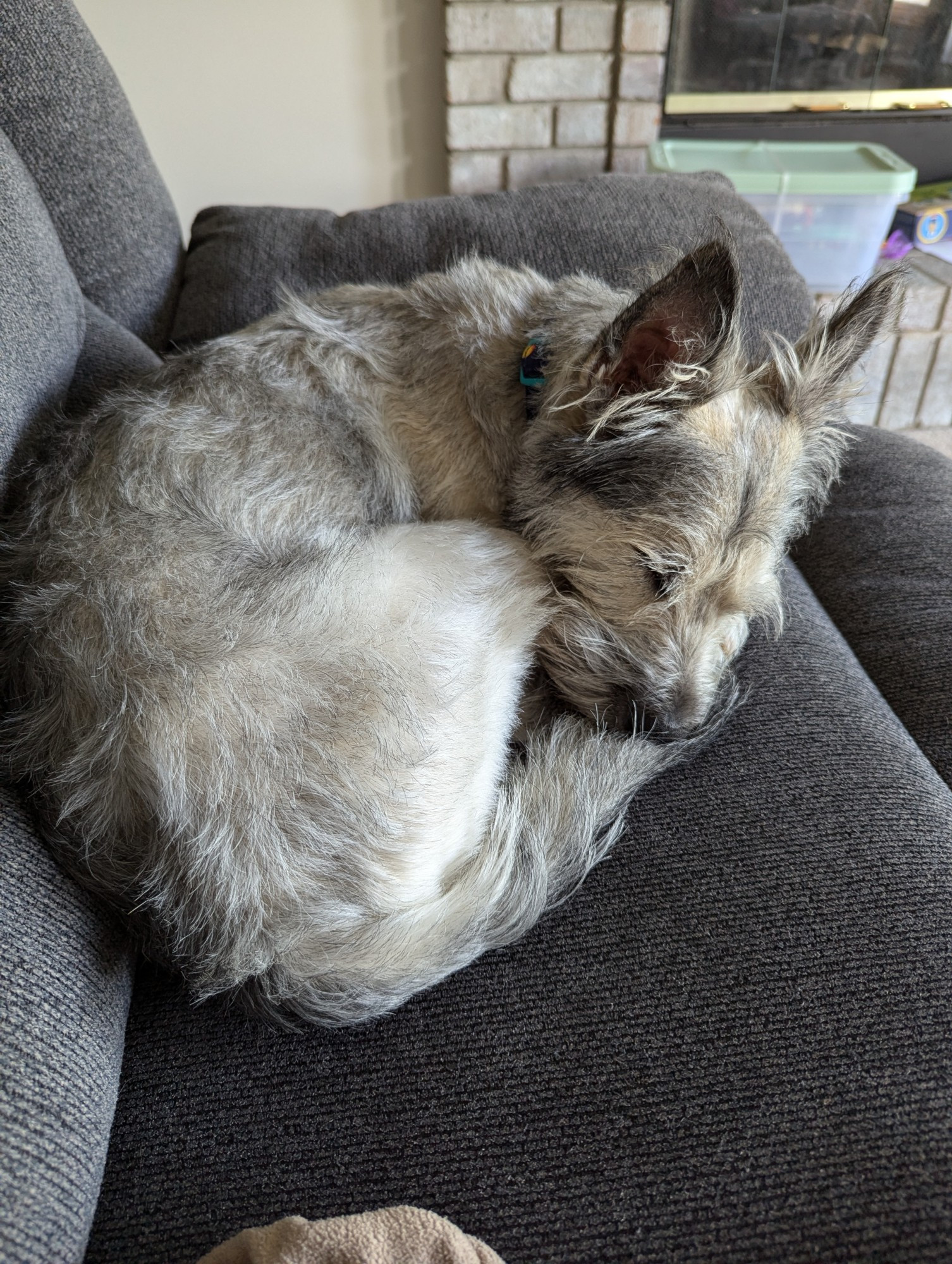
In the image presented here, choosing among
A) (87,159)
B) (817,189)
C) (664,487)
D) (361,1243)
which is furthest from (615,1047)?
(817,189)

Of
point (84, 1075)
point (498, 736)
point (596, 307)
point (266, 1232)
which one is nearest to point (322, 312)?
point (596, 307)

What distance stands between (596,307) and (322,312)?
59 cm

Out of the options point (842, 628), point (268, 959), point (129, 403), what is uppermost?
point (129, 403)

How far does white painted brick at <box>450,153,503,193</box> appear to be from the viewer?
3.19m

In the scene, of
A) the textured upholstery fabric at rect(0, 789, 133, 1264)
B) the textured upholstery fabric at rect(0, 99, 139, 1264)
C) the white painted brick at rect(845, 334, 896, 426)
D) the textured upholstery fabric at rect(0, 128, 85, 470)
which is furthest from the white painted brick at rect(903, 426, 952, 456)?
the textured upholstery fabric at rect(0, 789, 133, 1264)

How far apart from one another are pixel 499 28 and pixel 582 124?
0.45 meters

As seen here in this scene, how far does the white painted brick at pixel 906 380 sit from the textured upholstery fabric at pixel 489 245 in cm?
172

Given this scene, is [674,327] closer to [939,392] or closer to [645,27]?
[645,27]

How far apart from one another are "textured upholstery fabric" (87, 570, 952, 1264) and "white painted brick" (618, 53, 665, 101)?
2.87 m

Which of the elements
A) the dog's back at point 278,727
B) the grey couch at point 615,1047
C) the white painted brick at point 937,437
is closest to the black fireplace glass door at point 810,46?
the white painted brick at point 937,437

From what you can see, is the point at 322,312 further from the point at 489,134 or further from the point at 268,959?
the point at 489,134

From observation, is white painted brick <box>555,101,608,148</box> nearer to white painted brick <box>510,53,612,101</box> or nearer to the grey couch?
white painted brick <box>510,53,612,101</box>

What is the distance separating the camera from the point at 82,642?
120 centimetres

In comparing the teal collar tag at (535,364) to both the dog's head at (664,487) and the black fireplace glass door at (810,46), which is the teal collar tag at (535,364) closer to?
the dog's head at (664,487)
